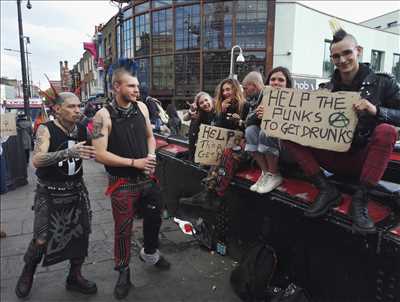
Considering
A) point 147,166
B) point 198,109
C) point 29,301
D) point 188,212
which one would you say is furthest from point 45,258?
point 198,109

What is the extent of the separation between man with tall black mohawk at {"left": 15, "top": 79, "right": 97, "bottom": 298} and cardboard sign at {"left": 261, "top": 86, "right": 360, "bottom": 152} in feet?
5.20

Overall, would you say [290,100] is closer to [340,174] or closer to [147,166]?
[340,174]

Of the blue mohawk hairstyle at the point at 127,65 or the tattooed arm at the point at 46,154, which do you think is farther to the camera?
the blue mohawk hairstyle at the point at 127,65

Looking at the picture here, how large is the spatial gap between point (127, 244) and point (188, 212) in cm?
148

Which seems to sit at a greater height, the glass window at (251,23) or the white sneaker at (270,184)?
the glass window at (251,23)

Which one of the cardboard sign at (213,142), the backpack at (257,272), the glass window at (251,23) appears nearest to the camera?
the backpack at (257,272)

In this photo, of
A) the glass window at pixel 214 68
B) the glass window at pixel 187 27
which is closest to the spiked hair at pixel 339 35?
the glass window at pixel 214 68

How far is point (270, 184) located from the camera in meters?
2.71

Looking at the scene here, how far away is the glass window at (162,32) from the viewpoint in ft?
80.5

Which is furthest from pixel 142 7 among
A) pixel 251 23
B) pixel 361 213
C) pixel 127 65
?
pixel 361 213

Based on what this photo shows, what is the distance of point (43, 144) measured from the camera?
2686mm

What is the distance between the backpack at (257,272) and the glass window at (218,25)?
2114 centimetres

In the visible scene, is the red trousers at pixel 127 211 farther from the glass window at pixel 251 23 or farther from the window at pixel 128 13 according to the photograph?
the window at pixel 128 13

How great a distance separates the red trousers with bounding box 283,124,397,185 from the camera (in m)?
2.05
